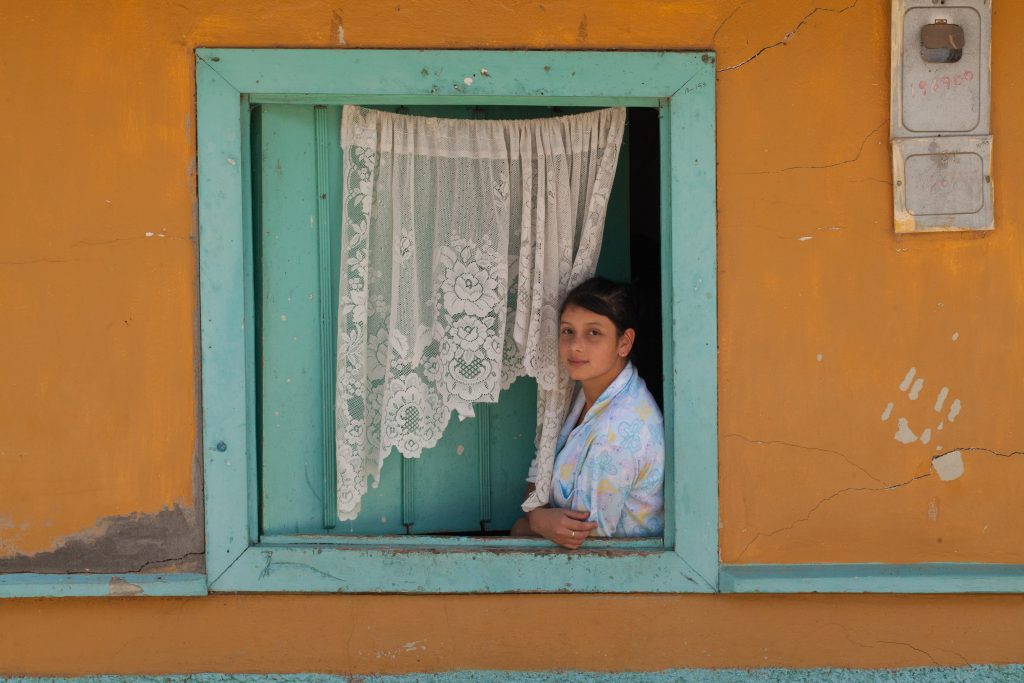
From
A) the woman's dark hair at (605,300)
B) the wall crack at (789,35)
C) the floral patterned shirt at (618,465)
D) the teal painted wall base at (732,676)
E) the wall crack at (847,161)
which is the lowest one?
the teal painted wall base at (732,676)

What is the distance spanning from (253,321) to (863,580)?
191 centimetres

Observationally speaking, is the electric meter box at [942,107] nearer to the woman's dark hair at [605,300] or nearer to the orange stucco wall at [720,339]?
the orange stucco wall at [720,339]

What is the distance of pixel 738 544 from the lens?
113 inches

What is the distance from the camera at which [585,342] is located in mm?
2926

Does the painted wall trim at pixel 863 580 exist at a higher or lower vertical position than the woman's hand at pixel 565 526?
lower

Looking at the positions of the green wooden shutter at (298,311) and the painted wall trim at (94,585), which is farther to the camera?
the green wooden shutter at (298,311)

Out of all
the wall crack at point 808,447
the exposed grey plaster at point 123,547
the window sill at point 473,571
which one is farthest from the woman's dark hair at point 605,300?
the exposed grey plaster at point 123,547

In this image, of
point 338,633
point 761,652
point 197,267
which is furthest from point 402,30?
point 761,652

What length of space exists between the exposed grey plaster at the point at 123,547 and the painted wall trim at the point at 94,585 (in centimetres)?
3

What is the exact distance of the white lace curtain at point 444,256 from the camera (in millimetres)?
2928

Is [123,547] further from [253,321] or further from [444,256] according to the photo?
[444,256]

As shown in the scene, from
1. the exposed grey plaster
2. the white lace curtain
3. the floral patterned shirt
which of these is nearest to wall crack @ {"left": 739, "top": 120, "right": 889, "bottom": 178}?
the white lace curtain

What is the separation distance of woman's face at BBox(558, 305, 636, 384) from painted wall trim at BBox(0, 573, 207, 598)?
48.6 inches

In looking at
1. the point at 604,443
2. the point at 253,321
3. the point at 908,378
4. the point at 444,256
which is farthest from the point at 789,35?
the point at 253,321
